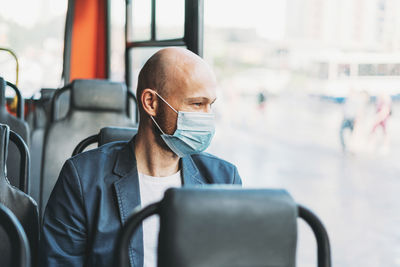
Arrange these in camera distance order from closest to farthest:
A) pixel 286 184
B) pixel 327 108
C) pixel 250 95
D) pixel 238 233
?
pixel 238 233 < pixel 286 184 < pixel 327 108 < pixel 250 95

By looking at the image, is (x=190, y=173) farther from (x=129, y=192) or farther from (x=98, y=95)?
(x=98, y=95)

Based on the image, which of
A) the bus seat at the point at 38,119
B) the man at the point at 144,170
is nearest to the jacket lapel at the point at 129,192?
the man at the point at 144,170

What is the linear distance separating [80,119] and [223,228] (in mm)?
1735

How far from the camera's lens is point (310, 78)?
31.8 feet

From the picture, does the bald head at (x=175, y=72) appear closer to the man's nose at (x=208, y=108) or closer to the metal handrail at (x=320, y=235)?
the man's nose at (x=208, y=108)

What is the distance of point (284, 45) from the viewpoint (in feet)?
27.4

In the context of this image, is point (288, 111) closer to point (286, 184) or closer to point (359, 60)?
point (286, 184)

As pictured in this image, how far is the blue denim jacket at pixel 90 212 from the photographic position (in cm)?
→ 112

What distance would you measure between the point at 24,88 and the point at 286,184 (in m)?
3.15

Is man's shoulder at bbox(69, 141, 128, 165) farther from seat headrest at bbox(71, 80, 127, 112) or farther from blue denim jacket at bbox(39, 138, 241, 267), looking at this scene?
seat headrest at bbox(71, 80, 127, 112)

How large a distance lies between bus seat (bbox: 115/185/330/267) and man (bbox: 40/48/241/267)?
1.33 feet

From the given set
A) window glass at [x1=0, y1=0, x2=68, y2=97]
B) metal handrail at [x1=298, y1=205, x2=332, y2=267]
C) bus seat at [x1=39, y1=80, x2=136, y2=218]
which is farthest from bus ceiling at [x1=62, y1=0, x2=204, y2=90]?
metal handrail at [x1=298, y1=205, x2=332, y2=267]

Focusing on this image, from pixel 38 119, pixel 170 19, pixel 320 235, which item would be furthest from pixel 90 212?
pixel 38 119

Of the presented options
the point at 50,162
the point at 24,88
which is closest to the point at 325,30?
the point at 24,88
